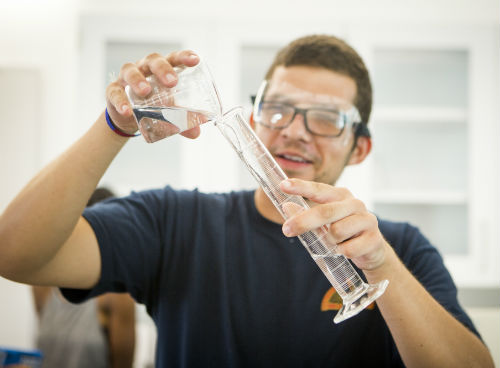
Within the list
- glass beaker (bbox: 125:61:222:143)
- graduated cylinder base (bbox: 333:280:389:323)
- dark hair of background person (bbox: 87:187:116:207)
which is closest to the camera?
graduated cylinder base (bbox: 333:280:389:323)

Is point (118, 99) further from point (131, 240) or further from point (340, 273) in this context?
point (340, 273)

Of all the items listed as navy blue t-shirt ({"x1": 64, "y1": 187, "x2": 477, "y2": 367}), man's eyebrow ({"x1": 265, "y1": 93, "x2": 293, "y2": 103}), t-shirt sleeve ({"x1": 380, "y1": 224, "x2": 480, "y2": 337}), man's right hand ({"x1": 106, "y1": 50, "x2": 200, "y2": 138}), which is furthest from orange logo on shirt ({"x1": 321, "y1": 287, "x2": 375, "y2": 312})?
man's right hand ({"x1": 106, "y1": 50, "x2": 200, "y2": 138})

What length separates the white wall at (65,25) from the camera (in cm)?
232

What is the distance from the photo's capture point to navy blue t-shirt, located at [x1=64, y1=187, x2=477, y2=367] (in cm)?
95

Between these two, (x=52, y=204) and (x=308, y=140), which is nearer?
(x=52, y=204)

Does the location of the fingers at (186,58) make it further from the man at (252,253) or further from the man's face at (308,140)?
the man's face at (308,140)

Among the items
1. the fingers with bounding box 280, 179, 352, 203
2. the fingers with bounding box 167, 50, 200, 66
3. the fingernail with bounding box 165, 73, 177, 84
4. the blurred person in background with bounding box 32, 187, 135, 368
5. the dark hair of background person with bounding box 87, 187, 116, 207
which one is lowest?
the blurred person in background with bounding box 32, 187, 135, 368

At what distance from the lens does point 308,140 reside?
41.3 inches

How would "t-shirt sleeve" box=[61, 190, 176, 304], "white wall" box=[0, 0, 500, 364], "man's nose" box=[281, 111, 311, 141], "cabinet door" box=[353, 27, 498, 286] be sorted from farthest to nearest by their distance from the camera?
"cabinet door" box=[353, 27, 498, 286] < "white wall" box=[0, 0, 500, 364] < "man's nose" box=[281, 111, 311, 141] < "t-shirt sleeve" box=[61, 190, 176, 304]

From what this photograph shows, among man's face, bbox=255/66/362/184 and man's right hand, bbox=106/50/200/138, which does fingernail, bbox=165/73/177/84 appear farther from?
man's face, bbox=255/66/362/184

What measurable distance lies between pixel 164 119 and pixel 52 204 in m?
0.26

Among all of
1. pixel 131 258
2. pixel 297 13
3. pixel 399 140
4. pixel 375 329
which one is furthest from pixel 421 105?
pixel 131 258

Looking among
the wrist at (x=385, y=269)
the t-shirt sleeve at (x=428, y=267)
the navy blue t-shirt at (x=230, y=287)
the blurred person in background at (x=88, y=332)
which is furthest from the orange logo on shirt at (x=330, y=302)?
the blurred person in background at (x=88, y=332)

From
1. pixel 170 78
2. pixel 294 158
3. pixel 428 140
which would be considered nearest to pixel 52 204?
pixel 170 78
